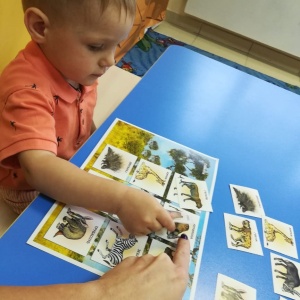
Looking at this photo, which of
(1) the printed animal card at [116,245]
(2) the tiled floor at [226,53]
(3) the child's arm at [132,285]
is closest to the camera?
(3) the child's arm at [132,285]

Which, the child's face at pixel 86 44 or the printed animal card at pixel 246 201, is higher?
the child's face at pixel 86 44

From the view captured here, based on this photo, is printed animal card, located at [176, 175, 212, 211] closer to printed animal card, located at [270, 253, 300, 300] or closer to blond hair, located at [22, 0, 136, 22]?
printed animal card, located at [270, 253, 300, 300]

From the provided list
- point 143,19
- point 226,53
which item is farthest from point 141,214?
point 226,53

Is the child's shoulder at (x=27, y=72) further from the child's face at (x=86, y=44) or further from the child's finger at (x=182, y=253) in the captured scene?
the child's finger at (x=182, y=253)

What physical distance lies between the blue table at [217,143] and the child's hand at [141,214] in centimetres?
10

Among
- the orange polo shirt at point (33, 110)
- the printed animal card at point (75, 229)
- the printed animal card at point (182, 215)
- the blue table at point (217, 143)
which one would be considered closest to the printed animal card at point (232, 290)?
the blue table at point (217, 143)

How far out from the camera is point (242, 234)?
0.66 meters

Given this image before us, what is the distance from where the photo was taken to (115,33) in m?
0.67

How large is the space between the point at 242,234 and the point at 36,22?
0.57m

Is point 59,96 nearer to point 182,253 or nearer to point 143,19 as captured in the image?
point 182,253

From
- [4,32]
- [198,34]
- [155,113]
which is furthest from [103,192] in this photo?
[198,34]

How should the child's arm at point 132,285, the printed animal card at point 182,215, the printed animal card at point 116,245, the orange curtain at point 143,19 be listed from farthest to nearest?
the orange curtain at point 143,19
the printed animal card at point 182,215
the printed animal card at point 116,245
the child's arm at point 132,285

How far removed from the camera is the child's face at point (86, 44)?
25.6 inches

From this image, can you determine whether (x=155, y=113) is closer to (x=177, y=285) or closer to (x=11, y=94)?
(x=11, y=94)
